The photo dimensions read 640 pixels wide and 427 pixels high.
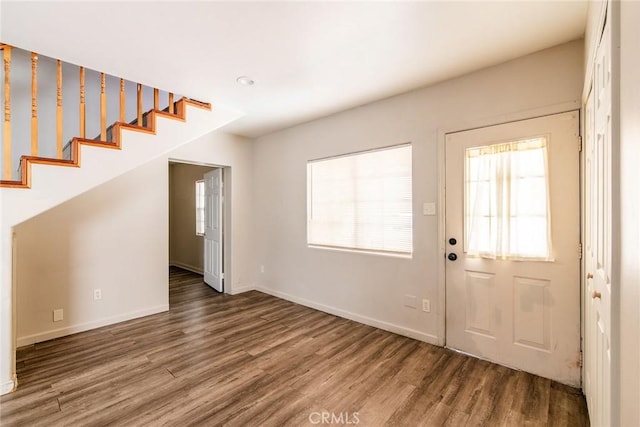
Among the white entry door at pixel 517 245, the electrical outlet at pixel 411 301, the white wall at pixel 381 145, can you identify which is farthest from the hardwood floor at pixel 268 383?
the white wall at pixel 381 145

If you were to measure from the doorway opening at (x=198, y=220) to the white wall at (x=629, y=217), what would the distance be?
4.52 m

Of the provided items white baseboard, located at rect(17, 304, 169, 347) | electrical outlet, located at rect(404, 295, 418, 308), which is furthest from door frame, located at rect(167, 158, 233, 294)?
electrical outlet, located at rect(404, 295, 418, 308)

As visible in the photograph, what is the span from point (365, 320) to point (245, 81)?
2887 millimetres

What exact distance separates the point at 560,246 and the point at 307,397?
2197 millimetres

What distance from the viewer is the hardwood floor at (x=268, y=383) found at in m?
1.81

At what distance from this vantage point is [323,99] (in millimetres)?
3121

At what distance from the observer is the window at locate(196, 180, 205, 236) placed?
6242 millimetres

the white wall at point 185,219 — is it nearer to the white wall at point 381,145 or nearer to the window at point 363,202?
the white wall at point 381,145

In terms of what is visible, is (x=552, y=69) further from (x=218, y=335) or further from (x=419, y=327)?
(x=218, y=335)

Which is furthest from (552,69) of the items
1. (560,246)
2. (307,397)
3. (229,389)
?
(229,389)

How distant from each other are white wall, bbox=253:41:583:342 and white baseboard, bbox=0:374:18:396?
9.17ft

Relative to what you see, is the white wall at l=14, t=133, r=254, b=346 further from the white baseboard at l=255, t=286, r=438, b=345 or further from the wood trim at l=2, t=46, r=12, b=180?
the white baseboard at l=255, t=286, r=438, b=345

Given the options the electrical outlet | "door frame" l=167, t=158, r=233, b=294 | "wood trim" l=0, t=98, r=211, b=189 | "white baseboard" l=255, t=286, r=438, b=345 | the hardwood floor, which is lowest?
the hardwood floor

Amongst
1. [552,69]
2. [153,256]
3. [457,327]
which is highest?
[552,69]
